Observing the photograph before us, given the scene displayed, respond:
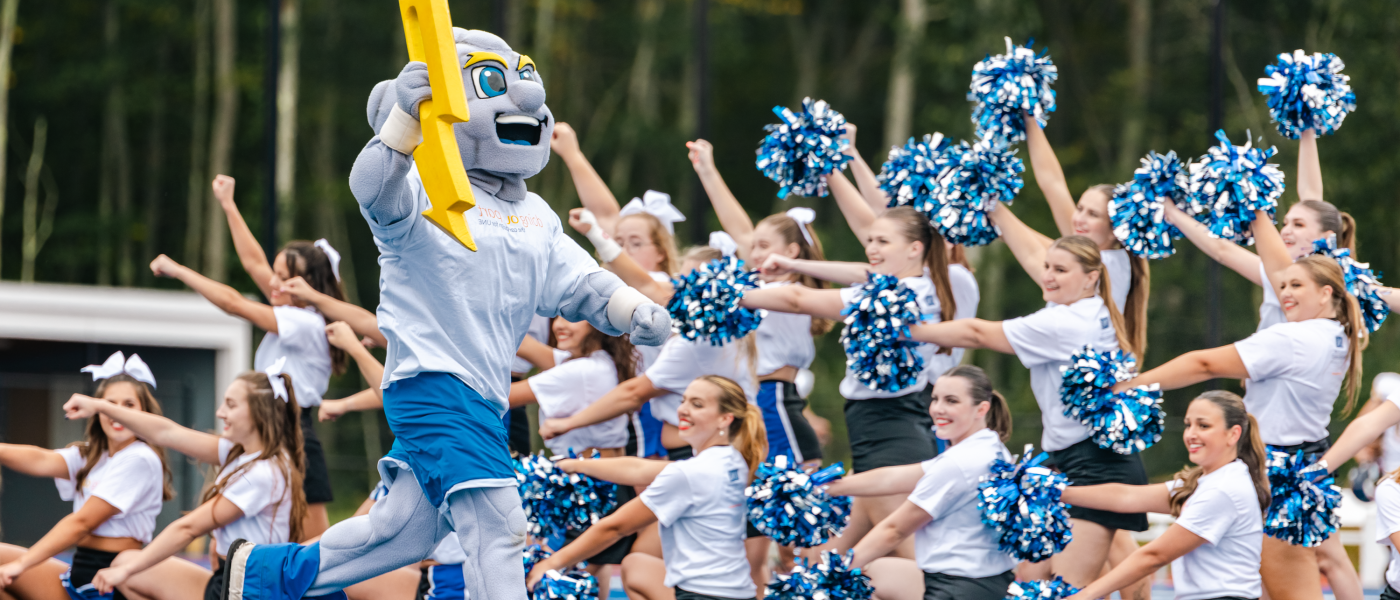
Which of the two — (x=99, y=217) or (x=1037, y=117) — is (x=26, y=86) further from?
(x=1037, y=117)

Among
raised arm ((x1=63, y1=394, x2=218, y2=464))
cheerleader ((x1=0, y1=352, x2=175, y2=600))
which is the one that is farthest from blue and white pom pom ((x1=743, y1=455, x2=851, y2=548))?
cheerleader ((x1=0, y1=352, x2=175, y2=600))

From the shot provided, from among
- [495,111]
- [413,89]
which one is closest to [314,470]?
[495,111]

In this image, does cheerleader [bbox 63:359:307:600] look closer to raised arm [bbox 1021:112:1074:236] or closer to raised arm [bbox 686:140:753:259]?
raised arm [bbox 686:140:753:259]

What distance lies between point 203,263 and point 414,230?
16312mm

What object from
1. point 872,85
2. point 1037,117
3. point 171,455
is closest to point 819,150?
point 1037,117

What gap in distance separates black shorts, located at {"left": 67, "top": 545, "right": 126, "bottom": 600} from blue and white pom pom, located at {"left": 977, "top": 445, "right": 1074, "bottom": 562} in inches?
123

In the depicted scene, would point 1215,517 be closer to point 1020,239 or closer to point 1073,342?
point 1073,342

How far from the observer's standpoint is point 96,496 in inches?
209

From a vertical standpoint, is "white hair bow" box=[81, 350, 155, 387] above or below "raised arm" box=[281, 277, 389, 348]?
below

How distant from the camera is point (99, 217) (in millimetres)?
19094

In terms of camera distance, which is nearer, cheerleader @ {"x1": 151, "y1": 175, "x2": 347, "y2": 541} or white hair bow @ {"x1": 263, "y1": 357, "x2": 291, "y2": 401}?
white hair bow @ {"x1": 263, "y1": 357, "x2": 291, "y2": 401}

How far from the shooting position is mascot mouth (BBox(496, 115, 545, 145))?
398 cm

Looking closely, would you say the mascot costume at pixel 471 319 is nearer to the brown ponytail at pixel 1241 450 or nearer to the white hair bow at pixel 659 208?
the brown ponytail at pixel 1241 450

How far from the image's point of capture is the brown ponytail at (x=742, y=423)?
5035 millimetres
